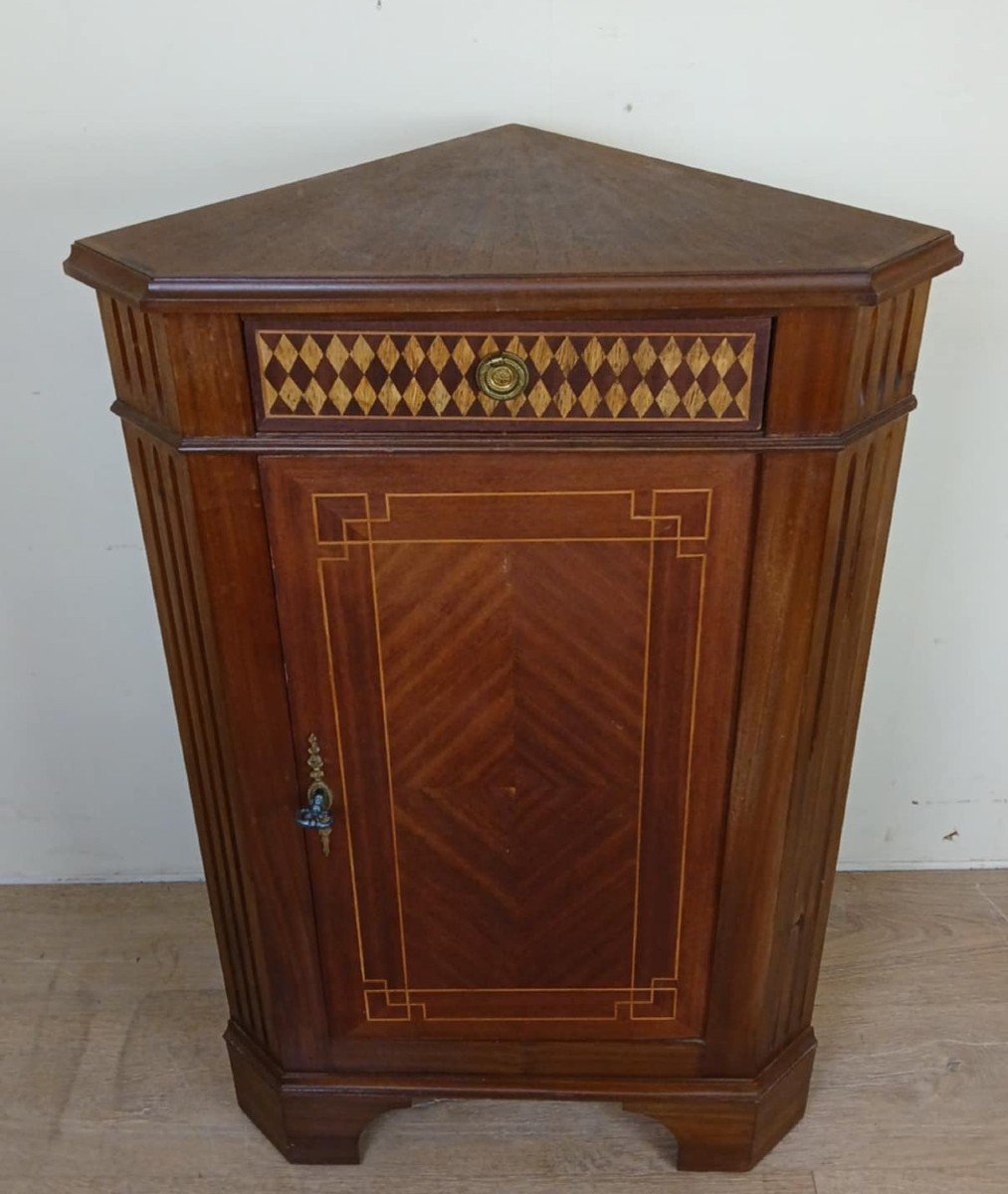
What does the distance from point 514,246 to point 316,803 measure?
0.54m

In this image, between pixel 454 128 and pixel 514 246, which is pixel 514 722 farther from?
pixel 454 128

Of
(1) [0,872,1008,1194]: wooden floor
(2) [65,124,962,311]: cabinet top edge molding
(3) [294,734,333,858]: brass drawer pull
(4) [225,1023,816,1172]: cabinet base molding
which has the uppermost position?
(2) [65,124,962,311]: cabinet top edge molding

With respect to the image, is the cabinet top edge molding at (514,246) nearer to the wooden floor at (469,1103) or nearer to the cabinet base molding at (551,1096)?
the cabinet base molding at (551,1096)

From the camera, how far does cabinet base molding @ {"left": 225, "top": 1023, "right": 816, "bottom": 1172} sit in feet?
4.43

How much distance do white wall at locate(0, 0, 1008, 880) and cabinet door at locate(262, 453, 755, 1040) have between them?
0.49 m

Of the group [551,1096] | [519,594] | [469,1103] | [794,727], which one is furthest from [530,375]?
[469,1103]

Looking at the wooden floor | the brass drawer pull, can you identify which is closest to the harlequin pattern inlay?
the brass drawer pull

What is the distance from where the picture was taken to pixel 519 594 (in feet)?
3.55

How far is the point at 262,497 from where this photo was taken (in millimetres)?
1044

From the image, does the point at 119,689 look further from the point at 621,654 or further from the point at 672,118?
the point at 672,118

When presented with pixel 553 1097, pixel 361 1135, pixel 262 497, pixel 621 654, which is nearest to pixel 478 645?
pixel 621 654

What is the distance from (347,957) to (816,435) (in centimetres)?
71

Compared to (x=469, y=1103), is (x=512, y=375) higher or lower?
higher

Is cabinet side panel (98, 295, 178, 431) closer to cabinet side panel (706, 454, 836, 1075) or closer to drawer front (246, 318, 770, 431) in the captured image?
drawer front (246, 318, 770, 431)
